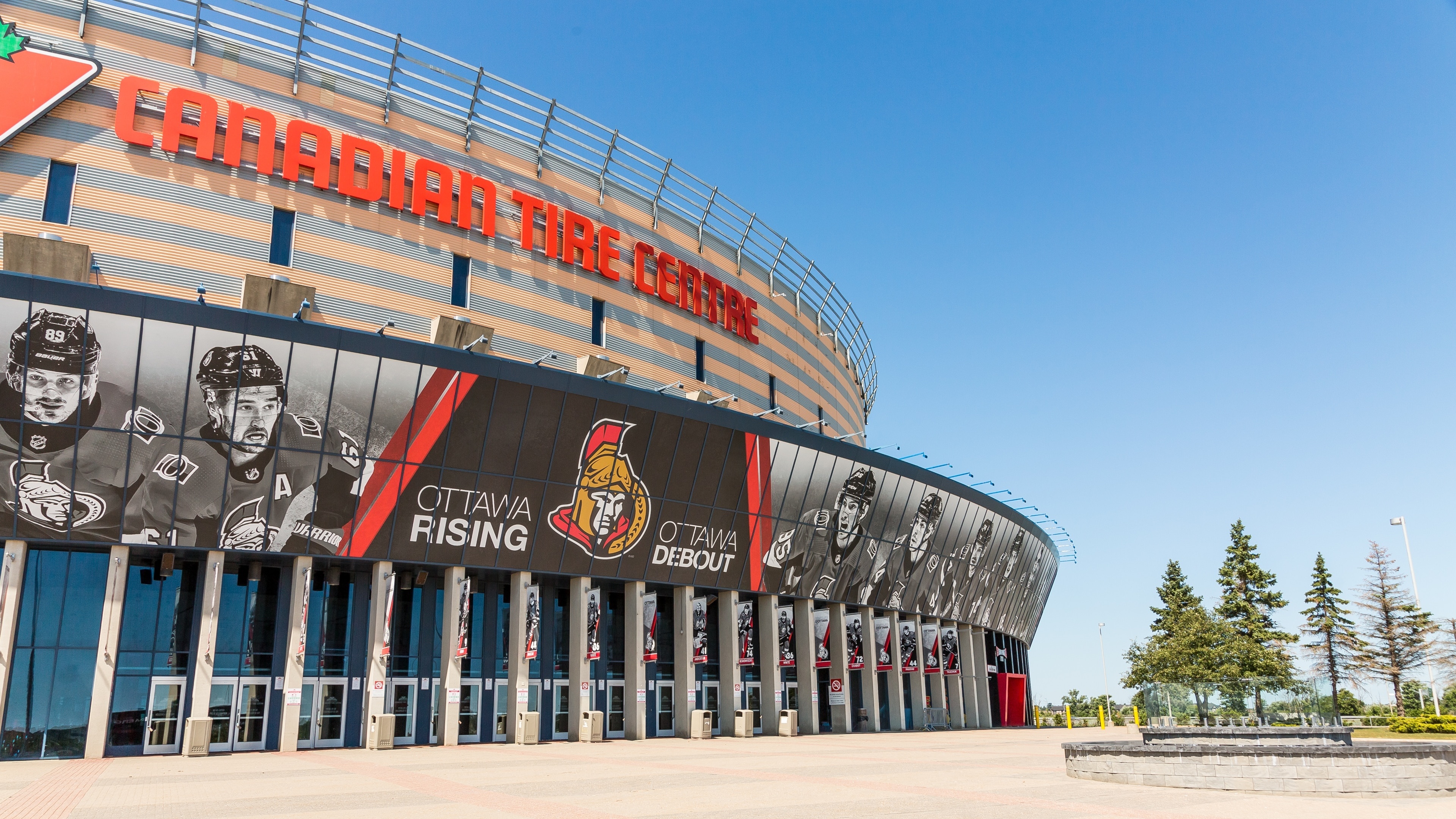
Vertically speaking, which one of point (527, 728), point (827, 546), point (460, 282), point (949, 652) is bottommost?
point (527, 728)

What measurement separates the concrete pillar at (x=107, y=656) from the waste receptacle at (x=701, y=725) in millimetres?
19407

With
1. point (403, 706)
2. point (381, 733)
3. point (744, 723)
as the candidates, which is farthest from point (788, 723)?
point (381, 733)

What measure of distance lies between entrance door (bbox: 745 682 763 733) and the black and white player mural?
241cm

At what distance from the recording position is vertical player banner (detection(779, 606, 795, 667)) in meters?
43.2

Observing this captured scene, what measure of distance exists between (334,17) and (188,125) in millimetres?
6234

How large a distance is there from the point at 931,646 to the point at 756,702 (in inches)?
572

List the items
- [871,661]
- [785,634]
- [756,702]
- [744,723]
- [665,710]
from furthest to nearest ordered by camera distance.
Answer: [871,661] < [756,702] < [785,634] < [665,710] < [744,723]

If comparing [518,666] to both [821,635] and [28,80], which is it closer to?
[821,635]

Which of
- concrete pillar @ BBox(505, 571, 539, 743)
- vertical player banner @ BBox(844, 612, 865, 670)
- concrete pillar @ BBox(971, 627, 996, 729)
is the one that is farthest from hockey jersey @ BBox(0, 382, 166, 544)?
concrete pillar @ BBox(971, 627, 996, 729)

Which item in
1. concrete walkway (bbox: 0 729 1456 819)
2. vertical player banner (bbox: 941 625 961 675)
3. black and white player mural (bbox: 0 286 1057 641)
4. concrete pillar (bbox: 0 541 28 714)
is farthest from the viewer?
vertical player banner (bbox: 941 625 961 675)

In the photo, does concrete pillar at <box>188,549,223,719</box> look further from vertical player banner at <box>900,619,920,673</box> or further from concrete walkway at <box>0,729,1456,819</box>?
vertical player banner at <box>900,619,920,673</box>

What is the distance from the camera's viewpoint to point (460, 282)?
117ft

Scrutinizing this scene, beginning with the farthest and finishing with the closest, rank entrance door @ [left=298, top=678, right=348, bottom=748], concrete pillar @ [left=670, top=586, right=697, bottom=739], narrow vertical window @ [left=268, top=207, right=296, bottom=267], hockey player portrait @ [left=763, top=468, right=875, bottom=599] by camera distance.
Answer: hockey player portrait @ [left=763, top=468, right=875, bottom=599] < concrete pillar @ [left=670, top=586, right=697, bottom=739] < narrow vertical window @ [left=268, top=207, right=296, bottom=267] < entrance door @ [left=298, top=678, right=348, bottom=748]

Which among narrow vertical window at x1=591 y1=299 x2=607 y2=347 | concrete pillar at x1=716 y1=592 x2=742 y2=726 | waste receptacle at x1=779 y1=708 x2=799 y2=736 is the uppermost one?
narrow vertical window at x1=591 y1=299 x2=607 y2=347
